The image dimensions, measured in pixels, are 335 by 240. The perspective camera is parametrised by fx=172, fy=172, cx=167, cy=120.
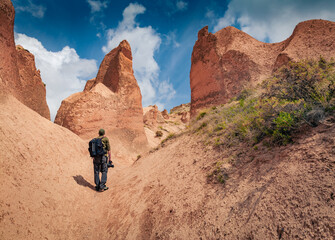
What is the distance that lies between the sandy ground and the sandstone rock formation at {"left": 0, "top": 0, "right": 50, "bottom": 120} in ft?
6.26

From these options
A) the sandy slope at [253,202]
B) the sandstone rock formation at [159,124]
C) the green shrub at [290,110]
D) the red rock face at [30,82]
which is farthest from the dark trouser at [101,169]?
the sandstone rock formation at [159,124]

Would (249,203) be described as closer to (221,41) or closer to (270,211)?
(270,211)

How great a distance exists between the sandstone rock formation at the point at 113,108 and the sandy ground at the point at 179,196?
6.21 meters

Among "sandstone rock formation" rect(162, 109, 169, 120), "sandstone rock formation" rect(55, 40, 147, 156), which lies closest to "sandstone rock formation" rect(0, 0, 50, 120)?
"sandstone rock formation" rect(55, 40, 147, 156)

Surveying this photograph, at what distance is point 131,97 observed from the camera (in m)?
15.4

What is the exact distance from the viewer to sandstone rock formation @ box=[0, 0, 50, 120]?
6.70 metres

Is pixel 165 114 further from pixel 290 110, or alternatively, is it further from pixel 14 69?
pixel 290 110

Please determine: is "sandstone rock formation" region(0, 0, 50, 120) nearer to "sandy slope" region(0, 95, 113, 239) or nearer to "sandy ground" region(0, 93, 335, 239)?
"sandy slope" region(0, 95, 113, 239)

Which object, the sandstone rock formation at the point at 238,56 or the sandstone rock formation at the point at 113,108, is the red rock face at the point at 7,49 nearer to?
the sandstone rock formation at the point at 113,108

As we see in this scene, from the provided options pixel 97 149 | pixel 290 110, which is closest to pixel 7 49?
pixel 97 149

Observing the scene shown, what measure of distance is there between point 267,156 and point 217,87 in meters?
10.3

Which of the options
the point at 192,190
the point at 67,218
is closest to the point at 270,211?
the point at 192,190

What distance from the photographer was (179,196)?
3609 millimetres

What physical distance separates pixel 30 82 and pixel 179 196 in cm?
1044
